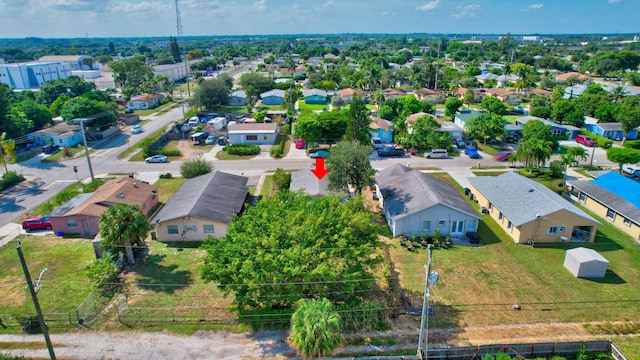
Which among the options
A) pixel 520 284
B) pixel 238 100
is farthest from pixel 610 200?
pixel 238 100

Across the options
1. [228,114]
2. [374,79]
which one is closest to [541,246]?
[228,114]

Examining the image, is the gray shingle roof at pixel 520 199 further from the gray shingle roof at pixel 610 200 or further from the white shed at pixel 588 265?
the white shed at pixel 588 265

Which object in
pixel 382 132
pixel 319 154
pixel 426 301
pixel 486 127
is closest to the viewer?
pixel 426 301

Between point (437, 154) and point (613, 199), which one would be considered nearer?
point (613, 199)

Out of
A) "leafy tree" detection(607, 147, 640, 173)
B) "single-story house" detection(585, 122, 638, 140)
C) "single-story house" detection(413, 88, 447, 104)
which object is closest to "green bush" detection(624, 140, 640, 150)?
"single-story house" detection(585, 122, 638, 140)

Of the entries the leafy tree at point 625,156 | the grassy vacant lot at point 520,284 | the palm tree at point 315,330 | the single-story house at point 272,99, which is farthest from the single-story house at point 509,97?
the palm tree at point 315,330

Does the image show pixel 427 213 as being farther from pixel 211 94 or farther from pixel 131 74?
pixel 131 74

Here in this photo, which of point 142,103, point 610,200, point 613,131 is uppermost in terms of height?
point 142,103
